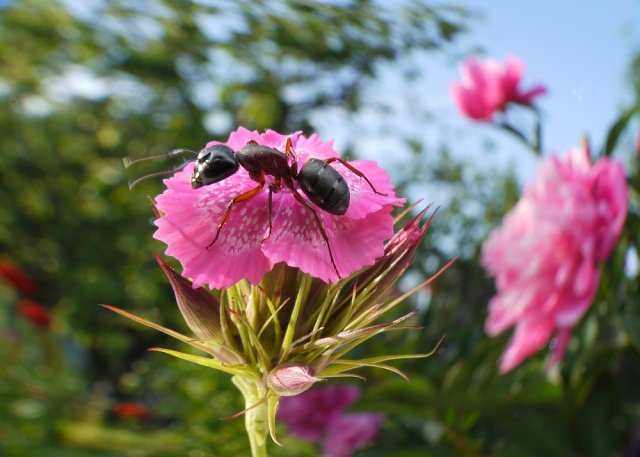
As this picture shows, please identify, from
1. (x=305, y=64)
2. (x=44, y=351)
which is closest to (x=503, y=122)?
(x=305, y=64)

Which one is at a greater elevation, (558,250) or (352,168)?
(352,168)

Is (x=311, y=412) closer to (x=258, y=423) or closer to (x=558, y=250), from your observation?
(x=558, y=250)

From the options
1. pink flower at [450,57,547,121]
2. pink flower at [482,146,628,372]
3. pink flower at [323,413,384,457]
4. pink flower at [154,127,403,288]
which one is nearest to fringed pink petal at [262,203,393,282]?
pink flower at [154,127,403,288]

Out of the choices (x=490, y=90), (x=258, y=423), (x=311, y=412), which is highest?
(x=258, y=423)

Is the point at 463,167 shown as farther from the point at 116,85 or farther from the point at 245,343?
the point at 245,343

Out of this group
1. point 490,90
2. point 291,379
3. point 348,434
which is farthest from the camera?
point 490,90

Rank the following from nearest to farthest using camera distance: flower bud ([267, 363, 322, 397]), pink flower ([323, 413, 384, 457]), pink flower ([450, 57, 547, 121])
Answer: flower bud ([267, 363, 322, 397])
pink flower ([323, 413, 384, 457])
pink flower ([450, 57, 547, 121])

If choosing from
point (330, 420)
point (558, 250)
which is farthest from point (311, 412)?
point (558, 250)

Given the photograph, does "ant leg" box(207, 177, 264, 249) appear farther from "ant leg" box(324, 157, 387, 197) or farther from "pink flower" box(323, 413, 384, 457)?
"pink flower" box(323, 413, 384, 457)
